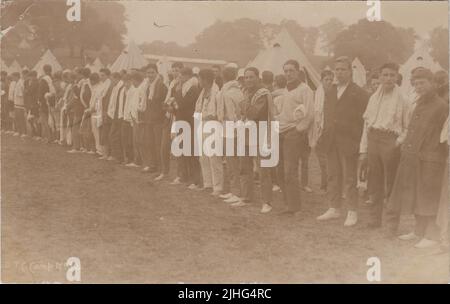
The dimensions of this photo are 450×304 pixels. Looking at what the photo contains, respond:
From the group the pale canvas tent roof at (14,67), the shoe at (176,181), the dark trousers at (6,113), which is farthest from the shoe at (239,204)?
the dark trousers at (6,113)

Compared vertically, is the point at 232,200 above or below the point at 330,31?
below

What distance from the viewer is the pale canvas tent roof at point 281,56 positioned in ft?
23.6

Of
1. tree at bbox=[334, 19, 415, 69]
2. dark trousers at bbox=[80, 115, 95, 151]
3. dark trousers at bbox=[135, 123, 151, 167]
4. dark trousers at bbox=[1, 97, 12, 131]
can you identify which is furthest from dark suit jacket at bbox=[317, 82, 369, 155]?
dark trousers at bbox=[1, 97, 12, 131]

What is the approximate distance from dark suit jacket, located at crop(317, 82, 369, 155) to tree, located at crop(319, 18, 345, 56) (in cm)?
67

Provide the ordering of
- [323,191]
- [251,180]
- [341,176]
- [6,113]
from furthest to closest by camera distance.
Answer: [6,113] → [323,191] → [251,180] → [341,176]

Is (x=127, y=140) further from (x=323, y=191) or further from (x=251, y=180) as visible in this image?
(x=323, y=191)

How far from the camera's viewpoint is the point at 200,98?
23.6 ft

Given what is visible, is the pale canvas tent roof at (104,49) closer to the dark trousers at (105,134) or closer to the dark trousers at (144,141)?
the dark trousers at (144,141)

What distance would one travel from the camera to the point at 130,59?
795 cm

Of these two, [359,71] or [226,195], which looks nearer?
[226,195]

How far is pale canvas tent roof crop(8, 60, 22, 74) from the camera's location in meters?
8.86

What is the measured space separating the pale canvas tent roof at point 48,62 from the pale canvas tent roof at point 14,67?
0.26m

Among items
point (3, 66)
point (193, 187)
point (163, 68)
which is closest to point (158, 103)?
point (163, 68)

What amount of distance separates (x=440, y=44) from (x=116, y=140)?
4971mm
